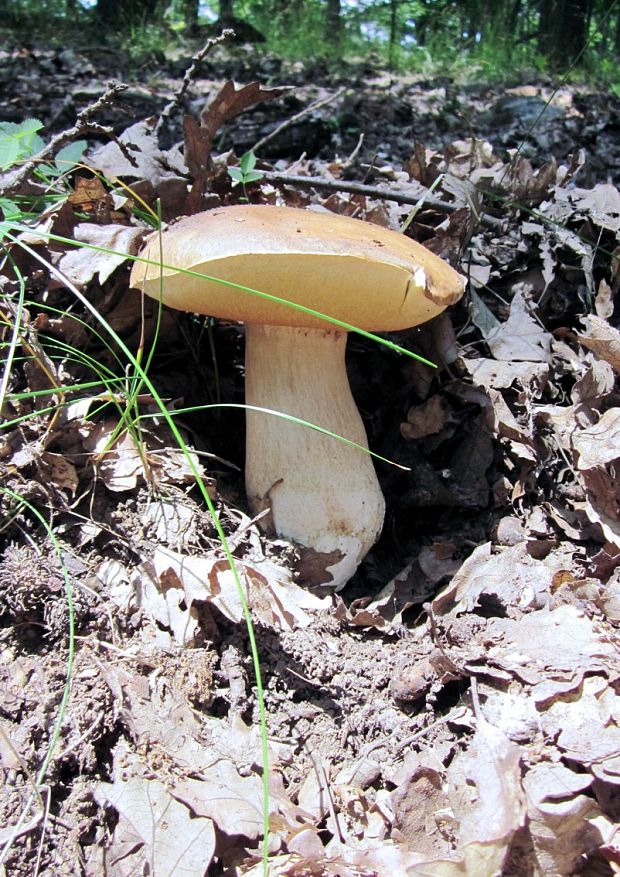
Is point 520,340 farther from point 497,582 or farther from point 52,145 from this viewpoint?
point 52,145

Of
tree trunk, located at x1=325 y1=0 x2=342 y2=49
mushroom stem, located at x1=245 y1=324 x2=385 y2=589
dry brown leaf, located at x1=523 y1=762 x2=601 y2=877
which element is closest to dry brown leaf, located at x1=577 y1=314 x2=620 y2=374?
mushroom stem, located at x1=245 y1=324 x2=385 y2=589

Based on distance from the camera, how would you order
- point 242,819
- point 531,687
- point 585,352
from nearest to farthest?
point 242,819 → point 531,687 → point 585,352

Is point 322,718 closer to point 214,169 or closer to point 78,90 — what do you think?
point 214,169

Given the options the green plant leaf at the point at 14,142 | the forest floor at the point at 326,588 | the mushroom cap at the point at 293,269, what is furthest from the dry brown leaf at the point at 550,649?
the green plant leaf at the point at 14,142

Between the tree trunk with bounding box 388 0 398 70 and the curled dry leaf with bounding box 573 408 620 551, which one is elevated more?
the tree trunk with bounding box 388 0 398 70

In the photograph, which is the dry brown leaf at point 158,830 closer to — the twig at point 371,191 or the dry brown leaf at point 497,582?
the dry brown leaf at point 497,582

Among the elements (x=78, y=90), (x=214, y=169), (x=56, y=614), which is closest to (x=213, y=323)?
(x=214, y=169)

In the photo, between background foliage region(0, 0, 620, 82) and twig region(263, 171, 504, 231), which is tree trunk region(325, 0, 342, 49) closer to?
background foliage region(0, 0, 620, 82)
